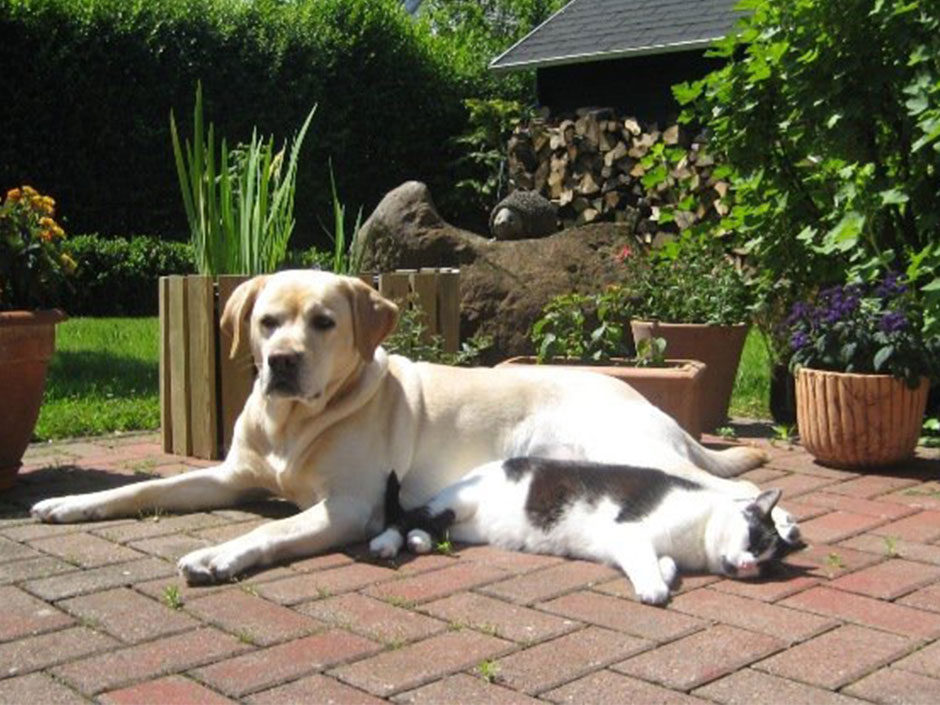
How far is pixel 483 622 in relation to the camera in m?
3.29

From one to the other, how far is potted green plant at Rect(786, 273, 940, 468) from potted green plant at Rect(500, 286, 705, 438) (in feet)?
1.73

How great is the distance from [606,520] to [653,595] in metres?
0.48

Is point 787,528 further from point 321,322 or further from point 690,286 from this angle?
point 690,286

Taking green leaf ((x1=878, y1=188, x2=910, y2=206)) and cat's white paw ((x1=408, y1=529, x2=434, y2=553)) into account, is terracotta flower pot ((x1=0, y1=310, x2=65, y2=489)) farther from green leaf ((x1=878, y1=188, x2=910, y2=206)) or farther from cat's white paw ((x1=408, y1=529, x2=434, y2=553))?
green leaf ((x1=878, y1=188, x2=910, y2=206))

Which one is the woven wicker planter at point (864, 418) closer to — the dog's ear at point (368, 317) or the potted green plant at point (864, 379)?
the potted green plant at point (864, 379)

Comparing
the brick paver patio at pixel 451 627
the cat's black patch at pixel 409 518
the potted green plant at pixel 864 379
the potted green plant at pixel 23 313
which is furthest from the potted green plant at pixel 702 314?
the potted green plant at pixel 23 313

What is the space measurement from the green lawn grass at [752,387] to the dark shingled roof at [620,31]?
4630 millimetres

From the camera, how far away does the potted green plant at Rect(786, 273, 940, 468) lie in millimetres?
5414

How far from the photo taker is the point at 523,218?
10.3m

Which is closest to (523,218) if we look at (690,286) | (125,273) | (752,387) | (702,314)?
(752,387)

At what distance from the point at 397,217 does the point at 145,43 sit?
715 centimetres

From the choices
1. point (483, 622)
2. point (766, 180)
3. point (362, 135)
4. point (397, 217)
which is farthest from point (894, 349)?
point (362, 135)

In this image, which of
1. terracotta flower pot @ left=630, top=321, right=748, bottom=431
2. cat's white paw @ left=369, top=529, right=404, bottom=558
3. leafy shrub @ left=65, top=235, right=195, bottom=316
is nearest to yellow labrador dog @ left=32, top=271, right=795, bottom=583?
cat's white paw @ left=369, top=529, right=404, bottom=558

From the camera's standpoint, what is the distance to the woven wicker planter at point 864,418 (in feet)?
17.7
